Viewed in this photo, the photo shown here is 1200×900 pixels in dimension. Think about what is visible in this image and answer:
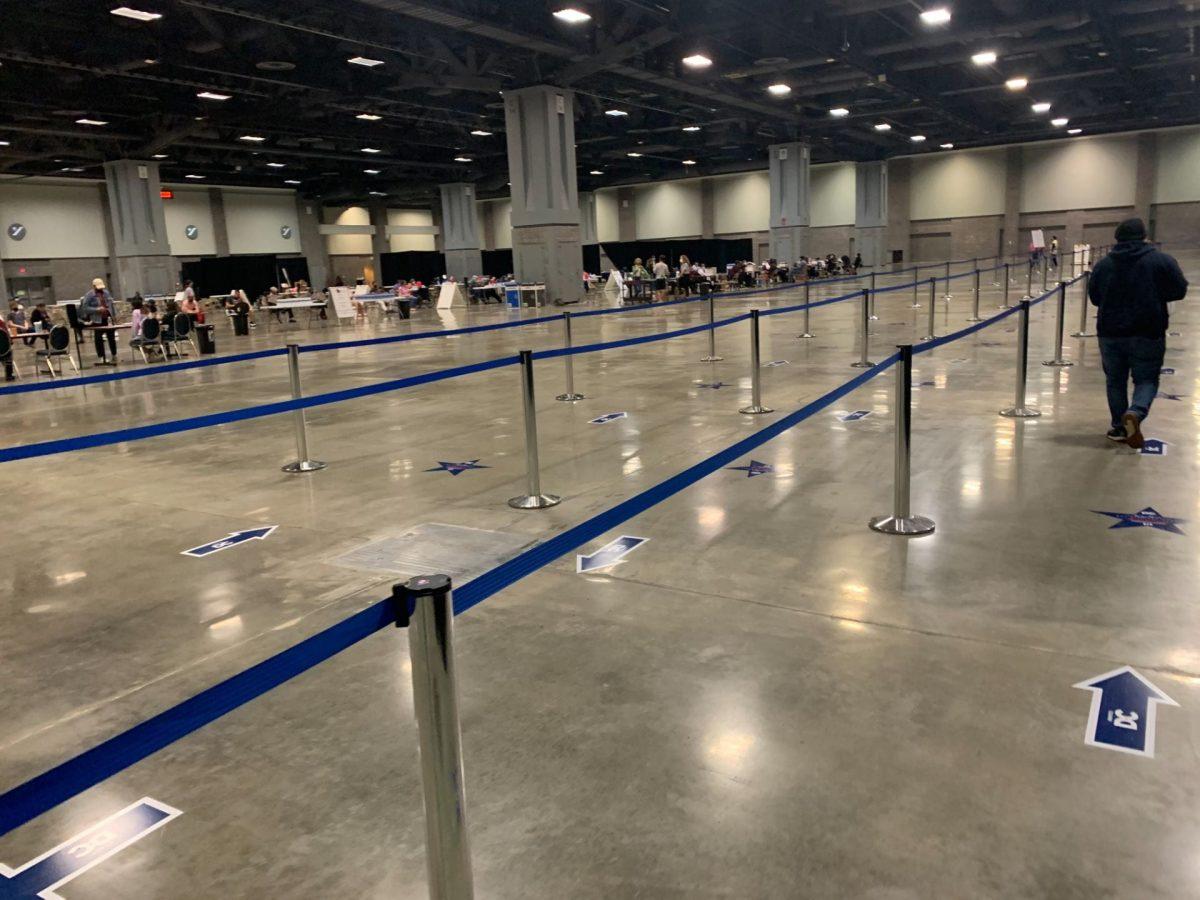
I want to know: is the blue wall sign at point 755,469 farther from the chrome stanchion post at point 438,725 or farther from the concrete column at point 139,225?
the concrete column at point 139,225

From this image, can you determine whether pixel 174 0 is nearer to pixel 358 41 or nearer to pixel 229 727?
pixel 358 41

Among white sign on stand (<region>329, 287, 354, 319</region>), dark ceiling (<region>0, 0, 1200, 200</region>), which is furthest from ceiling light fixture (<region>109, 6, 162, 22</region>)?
white sign on stand (<region>329, 287, 354, 319</region>)

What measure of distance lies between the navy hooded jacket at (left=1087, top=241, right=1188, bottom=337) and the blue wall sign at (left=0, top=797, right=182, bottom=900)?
24.6 ft

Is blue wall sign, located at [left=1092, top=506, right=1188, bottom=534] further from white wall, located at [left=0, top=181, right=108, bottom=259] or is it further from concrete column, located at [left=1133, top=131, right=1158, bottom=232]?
concrete column, located at [left=1133, top=131, right=1158, bottom=232]

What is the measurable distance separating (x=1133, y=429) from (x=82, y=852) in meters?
7.79

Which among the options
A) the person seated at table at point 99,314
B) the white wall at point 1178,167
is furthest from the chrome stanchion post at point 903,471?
the white wall at point 1178,167

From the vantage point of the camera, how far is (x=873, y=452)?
313 inches

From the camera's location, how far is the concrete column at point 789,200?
44344mm

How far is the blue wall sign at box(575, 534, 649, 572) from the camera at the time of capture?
5.41 m

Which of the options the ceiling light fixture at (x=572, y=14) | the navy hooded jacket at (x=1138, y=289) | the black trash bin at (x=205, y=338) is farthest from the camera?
the ceiling light fixture at (x=572, y=14)

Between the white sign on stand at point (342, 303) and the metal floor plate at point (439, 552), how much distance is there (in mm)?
25328

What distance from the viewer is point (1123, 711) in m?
3.44

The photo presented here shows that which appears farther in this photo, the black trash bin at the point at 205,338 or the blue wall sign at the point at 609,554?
the black trash bin at the point at 205,338

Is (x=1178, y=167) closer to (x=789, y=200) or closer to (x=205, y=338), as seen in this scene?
(x=789, y=200)
